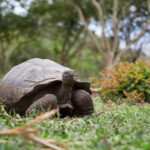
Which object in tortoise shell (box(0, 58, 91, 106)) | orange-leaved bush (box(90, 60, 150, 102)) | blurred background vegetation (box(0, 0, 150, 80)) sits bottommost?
orange-leaved bush (box(90, 60, 150, 102))

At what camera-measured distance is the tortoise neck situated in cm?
306

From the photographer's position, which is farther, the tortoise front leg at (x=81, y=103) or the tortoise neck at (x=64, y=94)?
the tortoise front leg at (x=81, y=103)

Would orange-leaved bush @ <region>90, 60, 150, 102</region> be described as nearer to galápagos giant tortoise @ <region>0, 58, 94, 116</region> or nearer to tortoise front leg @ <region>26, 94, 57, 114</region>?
galápagos giant tortoise @ <region>0, 58, 94, 116</region>

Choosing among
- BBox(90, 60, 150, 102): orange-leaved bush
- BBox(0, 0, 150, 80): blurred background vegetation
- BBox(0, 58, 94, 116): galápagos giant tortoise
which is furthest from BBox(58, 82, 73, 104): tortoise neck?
BBox(0, 0, 150, 80): blurred background vegetation

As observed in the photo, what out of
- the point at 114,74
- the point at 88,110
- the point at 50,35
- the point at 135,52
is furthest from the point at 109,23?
the point at 88,110

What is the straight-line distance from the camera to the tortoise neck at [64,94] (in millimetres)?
3062

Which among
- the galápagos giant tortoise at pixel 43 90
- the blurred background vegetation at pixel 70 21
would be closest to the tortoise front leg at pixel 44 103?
the galápagos giant tortoise at pixel 43 90

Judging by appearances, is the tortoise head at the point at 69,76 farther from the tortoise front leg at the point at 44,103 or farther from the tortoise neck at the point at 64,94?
the tortoise front leg at the point at 44,103

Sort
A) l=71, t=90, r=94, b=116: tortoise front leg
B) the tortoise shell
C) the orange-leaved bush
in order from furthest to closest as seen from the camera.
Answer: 1. the orange-leaved bush
2. l=71, t=90, r=94, b=116: tortoise front leg
3. the tortoise shell

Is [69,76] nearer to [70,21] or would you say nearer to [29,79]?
[29,79]

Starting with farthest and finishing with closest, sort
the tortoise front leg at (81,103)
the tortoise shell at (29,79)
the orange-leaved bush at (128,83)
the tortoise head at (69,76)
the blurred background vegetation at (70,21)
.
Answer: the blurred background vegetation at (70,21) → the orange-leaved bush at (128,83) → the tortoise front leg at (81,103) → the tortoise shell at (29,79) → the tortoise head at (69,76)

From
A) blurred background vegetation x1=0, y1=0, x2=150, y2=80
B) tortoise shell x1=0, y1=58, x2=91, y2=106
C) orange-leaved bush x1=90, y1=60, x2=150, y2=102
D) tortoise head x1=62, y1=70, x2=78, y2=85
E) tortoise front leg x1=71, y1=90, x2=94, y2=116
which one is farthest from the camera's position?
blurred background vegetation x1=0, y1=0, x2=150, y2=80

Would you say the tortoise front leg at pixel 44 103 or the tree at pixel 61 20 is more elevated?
the tree at pixel 61 20

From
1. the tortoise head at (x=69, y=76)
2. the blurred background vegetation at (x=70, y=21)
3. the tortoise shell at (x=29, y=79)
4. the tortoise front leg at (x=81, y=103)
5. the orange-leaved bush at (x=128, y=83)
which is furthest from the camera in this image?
the blurred background vegetation at (x=70, y=21)
